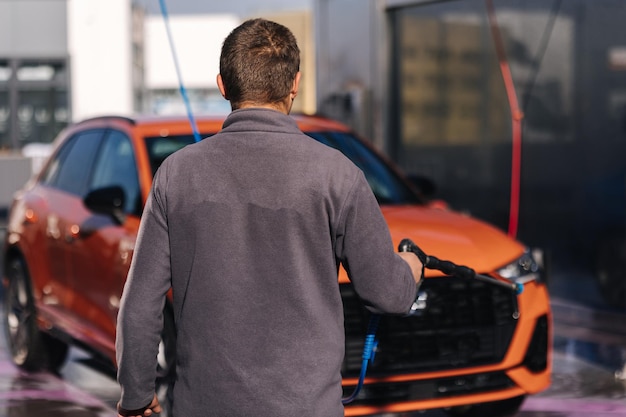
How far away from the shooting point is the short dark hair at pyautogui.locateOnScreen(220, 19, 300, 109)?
295 centimetres

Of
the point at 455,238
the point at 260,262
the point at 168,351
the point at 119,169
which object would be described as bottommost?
the point at 168,351

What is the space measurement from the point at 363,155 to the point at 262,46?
4.39m

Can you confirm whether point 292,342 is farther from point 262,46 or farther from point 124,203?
point 124,203

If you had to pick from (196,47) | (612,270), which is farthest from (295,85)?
(196,47)

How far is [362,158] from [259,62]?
434cm

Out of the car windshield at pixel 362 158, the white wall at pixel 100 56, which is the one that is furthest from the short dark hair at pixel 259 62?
the white wall at pixel 100 56

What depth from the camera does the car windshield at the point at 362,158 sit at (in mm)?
6770

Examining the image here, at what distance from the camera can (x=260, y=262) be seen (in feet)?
9.59

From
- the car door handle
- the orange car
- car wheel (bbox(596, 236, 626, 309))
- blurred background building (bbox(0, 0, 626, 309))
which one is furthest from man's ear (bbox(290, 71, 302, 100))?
car wheel (bbox(596, 236, 626, 309))

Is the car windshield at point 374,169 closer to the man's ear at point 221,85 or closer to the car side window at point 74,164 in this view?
the car side window at point 74,164

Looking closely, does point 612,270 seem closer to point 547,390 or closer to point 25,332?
point 547,390

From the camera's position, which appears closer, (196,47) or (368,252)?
(368,252)

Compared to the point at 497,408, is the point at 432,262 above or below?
above

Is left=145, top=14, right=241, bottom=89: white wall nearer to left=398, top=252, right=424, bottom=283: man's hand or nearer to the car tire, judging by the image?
the car tire
